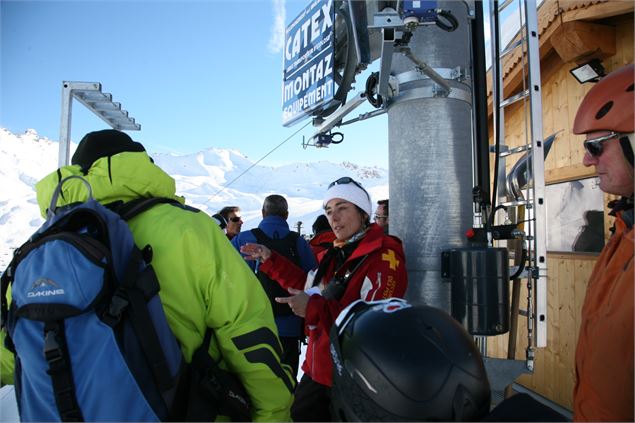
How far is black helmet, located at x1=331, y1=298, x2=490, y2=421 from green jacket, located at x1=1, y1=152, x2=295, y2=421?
33 centimetres

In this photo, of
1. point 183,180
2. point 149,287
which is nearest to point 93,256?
point 149,287

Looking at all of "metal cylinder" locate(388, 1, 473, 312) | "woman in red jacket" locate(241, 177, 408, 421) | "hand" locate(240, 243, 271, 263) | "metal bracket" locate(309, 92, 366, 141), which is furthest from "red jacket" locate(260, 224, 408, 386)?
"metal bracket" locate(309, 92, 366, 141)

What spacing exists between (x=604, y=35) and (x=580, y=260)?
2.02 meters

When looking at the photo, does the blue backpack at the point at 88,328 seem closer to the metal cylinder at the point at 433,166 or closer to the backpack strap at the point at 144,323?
the backpack strap at the point at 144,323

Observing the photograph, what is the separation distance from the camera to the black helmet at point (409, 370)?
1112 millimetres

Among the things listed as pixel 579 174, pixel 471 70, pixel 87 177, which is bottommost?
pixel 87 177

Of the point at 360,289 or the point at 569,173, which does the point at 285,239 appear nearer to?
the point at 360,289

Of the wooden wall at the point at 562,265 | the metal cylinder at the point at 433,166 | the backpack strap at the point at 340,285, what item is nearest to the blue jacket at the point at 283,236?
the metal cylinder at the point at 433,166

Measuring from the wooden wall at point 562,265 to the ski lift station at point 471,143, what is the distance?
21 millimetres

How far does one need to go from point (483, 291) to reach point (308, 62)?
3243 millimetres

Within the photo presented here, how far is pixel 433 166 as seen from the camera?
2.56 metres

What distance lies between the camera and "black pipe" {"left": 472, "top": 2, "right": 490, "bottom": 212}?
282cm

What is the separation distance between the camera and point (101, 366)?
3.81 feet

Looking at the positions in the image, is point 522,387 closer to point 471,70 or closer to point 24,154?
point 471,70
